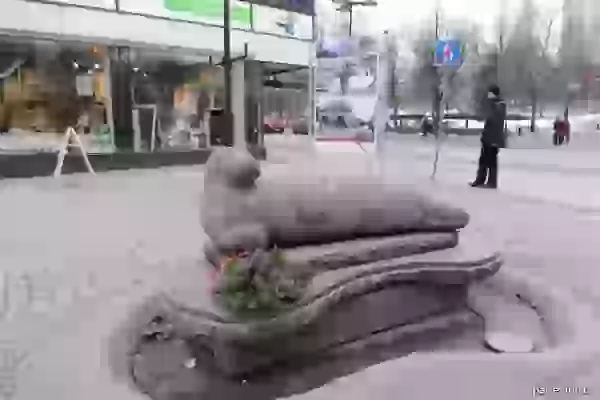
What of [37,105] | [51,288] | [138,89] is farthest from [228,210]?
[138,89]

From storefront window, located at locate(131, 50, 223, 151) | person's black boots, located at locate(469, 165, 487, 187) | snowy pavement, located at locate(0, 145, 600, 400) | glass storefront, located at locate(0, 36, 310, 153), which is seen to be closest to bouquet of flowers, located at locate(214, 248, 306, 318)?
snowy pavement, located at locate(0, 145, 600, 400)

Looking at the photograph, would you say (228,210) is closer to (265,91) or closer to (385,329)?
(385,329)

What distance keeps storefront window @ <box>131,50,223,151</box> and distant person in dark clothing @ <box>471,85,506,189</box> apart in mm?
1264

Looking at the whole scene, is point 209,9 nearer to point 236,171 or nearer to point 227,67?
point 227,67

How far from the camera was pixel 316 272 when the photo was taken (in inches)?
54.2

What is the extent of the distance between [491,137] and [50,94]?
2.91 meters

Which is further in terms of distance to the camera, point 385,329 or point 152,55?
point 152,55

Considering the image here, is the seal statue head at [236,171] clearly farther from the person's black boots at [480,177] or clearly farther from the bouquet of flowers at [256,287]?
the person's black boots at [480,177]

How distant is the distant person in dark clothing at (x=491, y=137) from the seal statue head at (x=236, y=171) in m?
0.65

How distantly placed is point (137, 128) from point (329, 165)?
2.85m

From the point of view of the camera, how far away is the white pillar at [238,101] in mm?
2721

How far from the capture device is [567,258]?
210 centimetres

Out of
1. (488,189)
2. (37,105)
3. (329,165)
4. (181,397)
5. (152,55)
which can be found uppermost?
(152,55)

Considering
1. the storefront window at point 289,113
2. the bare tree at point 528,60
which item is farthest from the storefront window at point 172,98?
the bare tree at point 528,60
